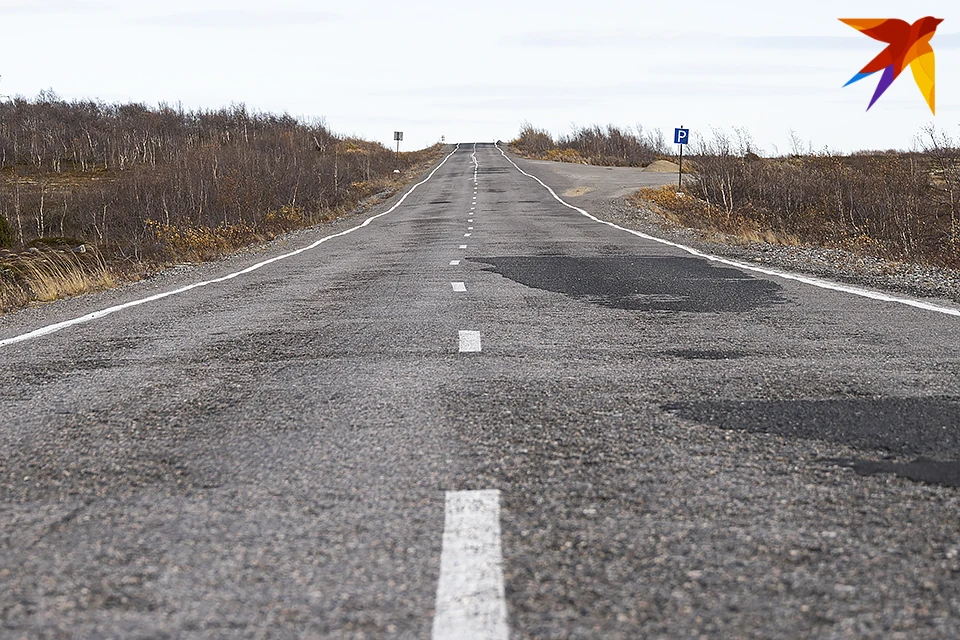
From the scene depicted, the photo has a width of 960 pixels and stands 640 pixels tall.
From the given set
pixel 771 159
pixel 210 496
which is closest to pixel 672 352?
pixel 210 496

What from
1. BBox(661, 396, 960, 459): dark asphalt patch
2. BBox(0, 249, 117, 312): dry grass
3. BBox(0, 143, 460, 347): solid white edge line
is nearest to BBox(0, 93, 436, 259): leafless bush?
BBox(0, 143, 460, 347): solid white edge line

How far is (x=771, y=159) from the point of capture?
39.7 meters

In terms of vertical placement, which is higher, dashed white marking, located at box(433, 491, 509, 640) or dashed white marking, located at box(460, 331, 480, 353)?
dashed white marking, located at box(433, 491, 509, 640)

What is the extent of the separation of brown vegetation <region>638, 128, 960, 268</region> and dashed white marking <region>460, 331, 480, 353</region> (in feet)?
32.0

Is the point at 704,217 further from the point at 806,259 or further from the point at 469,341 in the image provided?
the point at 469,341

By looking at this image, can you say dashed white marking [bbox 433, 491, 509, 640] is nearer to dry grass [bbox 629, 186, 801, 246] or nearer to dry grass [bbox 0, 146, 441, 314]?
dry grass [bbox 0, 146, 441, 314]

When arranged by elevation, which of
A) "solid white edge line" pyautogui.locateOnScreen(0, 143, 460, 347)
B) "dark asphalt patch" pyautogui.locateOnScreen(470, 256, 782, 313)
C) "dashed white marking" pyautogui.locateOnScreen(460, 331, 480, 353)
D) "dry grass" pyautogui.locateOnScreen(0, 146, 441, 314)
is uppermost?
"dashed white marking" pyautogui.locateOnScreen(460, 331, 480, 353)

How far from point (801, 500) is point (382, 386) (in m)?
2.79

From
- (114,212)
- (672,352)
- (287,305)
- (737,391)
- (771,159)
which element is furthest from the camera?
(114,212)

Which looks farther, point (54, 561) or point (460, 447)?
point (460, 447)

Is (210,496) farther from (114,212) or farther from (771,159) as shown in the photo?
(114,212)

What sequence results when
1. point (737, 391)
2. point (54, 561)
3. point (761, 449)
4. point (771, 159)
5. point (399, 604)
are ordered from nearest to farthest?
point (399, 604) < point (54, 561) < point (761, 449) < point (737, 391) < point (771, 159)

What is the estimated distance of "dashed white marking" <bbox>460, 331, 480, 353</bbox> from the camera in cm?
690

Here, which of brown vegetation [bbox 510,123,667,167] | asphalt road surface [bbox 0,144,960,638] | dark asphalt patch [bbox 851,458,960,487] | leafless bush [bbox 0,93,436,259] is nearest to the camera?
asphalt road surface [bbox 0,144,960,638]
